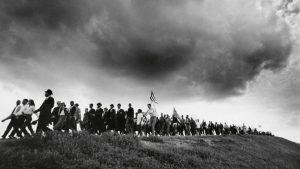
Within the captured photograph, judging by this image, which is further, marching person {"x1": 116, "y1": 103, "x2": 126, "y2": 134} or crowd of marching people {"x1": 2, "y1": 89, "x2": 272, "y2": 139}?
marching person {"x1": 116, "y1": 103, "x2": 126, "y2": 134}

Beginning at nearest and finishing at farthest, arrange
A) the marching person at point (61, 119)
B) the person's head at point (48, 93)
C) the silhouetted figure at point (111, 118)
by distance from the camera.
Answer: the person's head at point (48, 93) → the marching person at point (61, 119) → the silhouetted figure at point (111, 118)

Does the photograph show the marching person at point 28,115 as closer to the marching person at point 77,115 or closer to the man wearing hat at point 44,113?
the man wearing hat at point 44,113

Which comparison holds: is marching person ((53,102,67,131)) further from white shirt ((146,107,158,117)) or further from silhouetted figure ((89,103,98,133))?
white shirt ((146,107,158,117))

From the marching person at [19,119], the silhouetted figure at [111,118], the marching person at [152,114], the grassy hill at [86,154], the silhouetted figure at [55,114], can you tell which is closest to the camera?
the grassy hill at [86,154]

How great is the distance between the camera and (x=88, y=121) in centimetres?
1780

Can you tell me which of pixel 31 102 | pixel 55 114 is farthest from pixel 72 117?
pixel 31 102

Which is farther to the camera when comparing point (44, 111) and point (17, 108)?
point (17, 108)

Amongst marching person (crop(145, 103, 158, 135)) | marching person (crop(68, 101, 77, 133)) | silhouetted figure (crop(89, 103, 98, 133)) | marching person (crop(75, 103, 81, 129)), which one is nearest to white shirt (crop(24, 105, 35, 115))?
marching person (crop(68, 101, 77, 133))

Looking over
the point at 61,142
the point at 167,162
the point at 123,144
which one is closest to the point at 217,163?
the point at 167,162

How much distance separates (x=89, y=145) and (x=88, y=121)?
24.7ft

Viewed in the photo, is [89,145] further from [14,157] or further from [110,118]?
[110,118]

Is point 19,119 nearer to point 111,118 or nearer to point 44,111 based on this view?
point 44,111

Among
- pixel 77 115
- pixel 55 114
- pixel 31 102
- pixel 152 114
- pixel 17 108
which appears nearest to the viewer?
pixel 17 108

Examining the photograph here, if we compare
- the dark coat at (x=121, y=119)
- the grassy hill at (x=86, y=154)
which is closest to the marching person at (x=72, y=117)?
the dark coat at (x=121, y=119)
